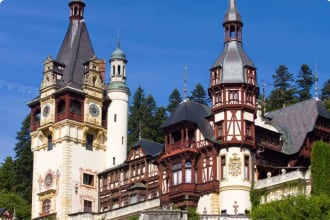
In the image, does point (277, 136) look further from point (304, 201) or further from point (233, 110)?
point (304, 201)

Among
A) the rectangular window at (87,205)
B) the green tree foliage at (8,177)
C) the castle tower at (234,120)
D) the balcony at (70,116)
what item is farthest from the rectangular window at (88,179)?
the green tree foliage at (8,177)

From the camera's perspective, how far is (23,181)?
108625 mm

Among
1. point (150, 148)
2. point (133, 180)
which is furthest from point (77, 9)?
point (133, 180)

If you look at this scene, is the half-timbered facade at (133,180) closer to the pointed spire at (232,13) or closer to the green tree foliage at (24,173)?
the pointed spire at (232,13)

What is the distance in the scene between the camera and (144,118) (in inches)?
4279

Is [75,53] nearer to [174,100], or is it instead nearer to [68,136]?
[68,136]

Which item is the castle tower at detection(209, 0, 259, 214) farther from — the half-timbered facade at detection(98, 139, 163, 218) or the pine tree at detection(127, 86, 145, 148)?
the pine tree at detection(127, 86, 145, 148)

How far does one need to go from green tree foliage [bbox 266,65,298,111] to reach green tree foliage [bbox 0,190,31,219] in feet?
90.6

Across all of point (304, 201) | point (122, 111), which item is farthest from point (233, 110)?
point (122, 111)

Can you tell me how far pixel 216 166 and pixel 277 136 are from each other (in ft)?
21.8

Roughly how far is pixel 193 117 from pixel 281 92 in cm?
3516

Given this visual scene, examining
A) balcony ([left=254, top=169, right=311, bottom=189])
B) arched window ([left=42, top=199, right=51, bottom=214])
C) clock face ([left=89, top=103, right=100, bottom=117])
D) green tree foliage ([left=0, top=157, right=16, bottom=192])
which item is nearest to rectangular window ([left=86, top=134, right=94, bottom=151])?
clock face ([left=89, top=103, right=100, bottom=117])

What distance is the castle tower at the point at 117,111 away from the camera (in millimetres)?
87750

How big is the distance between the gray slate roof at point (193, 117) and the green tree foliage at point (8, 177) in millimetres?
37639
